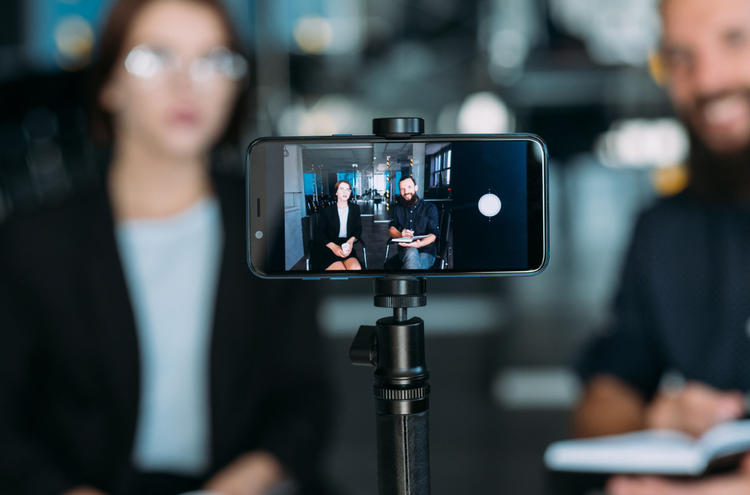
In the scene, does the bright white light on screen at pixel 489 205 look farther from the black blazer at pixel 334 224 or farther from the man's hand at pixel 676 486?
the man's hand at pixel 676 486

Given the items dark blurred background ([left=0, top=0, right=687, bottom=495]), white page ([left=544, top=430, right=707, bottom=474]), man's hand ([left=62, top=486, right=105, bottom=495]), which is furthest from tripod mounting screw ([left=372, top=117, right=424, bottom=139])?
dark blurred background ([left=0, top=0, right=687, bottom=495])

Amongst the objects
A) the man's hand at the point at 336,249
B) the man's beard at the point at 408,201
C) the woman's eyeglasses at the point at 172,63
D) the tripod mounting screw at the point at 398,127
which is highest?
the woman's eyeglasses at the point at 172,63

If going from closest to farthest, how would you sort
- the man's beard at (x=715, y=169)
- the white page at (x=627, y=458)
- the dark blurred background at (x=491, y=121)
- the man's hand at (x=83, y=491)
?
the white page at (x=627, y=458) → the man's hand at (x=83, y=491) → the man's beard at (x=715, y=169) → the dark blurred background at (x=491, y=121)

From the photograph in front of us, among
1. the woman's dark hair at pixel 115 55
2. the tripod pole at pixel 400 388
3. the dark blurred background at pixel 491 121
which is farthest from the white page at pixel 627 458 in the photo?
the dark blurred background at pixel 491 121

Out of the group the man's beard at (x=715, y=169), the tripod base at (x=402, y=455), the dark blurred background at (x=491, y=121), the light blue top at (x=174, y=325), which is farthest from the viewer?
the dark blurred background at (x=491, y=121)

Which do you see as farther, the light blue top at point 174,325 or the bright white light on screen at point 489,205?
the light blue top at point 174,325

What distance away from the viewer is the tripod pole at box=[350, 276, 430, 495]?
378mm

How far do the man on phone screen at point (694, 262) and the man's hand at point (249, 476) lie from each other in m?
0.46

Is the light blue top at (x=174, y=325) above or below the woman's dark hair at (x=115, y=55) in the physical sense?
below

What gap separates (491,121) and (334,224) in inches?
110

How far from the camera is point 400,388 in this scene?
381mm

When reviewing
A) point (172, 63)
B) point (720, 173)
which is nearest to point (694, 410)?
point (720, 173)

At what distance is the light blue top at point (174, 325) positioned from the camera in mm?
941

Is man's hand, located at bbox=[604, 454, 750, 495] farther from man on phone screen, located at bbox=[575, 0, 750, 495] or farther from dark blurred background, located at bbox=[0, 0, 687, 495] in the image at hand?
dark blurred background, located at bbox=[0, 0, 687, 495]
